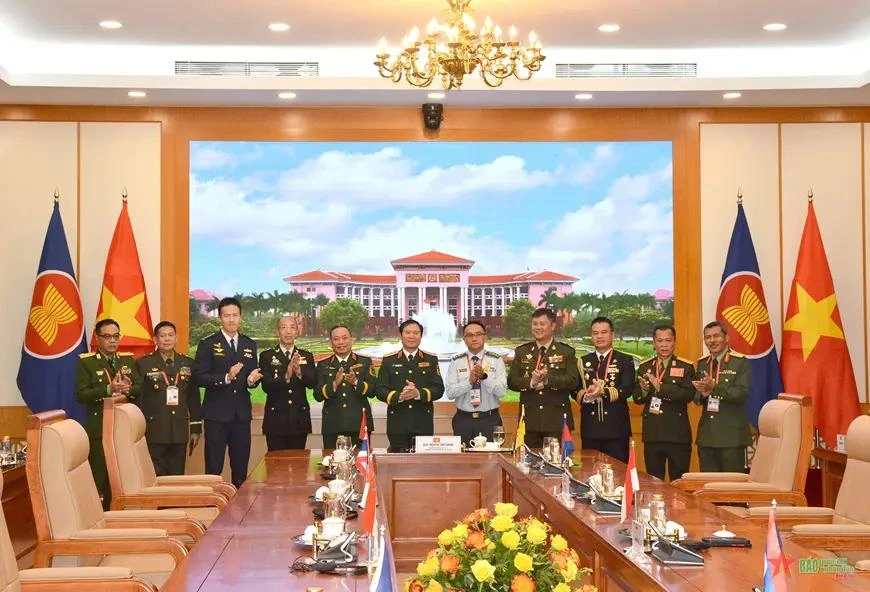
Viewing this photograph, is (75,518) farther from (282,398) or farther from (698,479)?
(282,398)

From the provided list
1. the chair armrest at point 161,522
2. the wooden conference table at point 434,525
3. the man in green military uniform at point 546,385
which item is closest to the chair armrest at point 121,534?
the wooden conference table at point 434,525

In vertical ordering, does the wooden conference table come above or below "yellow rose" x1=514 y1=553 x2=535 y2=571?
below

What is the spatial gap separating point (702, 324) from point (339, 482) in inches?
198

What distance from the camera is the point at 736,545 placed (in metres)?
3.51

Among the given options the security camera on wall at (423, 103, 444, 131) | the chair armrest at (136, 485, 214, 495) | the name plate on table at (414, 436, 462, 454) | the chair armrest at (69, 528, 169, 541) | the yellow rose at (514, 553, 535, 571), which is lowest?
the chair armrest at (136, 485, 214, 495)

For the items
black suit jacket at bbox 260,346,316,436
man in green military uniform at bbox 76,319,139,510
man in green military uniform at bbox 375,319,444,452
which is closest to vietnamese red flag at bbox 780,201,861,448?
man in green military uniform at bbox 375,319,444,452

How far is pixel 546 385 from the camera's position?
7473 mm

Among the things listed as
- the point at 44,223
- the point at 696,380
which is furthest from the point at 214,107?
the point at 696,380

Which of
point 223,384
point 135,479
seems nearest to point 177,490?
point 135,479

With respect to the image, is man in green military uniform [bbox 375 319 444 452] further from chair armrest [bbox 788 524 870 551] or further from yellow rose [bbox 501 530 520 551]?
yellow rose [bbox 501 530 520 551]

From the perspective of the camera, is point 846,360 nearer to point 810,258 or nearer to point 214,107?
point 810,258

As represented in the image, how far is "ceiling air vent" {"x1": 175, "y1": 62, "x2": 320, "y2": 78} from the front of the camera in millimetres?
7895

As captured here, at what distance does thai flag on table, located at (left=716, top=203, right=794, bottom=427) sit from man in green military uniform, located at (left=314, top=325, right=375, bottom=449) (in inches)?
119

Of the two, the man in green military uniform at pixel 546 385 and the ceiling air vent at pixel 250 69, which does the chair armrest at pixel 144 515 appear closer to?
the man in green military uniform at pixel 546 385
